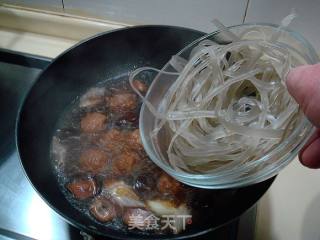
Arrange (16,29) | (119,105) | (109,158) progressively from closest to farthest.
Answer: (109,158) < (119,105) < (16,29)

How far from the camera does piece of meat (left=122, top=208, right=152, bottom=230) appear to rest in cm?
78

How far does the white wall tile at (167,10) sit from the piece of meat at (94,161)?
45 centimetres

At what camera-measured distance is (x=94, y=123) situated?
37.5 inches

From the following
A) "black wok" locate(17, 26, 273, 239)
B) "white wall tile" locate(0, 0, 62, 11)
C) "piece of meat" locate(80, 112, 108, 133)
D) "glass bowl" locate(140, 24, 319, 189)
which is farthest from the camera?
"white wall tile" locate(0, 0, 62, 11)

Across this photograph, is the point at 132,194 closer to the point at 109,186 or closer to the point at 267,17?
the point at 109,186

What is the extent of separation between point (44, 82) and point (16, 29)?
1.42ft

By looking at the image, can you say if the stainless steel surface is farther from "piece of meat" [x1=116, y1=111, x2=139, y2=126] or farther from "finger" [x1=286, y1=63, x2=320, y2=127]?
"finger" [x1=286, y1=63, x2=320, y2=127]

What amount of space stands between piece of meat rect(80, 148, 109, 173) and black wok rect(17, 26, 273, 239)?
3.0 inches

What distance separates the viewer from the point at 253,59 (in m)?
0.78

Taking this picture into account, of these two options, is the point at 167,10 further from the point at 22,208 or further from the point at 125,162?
the point at 22,208

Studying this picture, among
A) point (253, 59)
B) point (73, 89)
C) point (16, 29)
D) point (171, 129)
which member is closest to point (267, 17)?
point (253, 59)

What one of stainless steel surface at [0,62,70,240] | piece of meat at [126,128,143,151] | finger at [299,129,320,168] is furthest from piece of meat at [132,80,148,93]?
finger at [299,129,320,168]

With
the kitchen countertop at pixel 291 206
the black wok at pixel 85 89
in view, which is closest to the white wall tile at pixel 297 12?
the kitchen countertop at pixel 291 206

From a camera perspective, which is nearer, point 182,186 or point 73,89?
point 182,186
